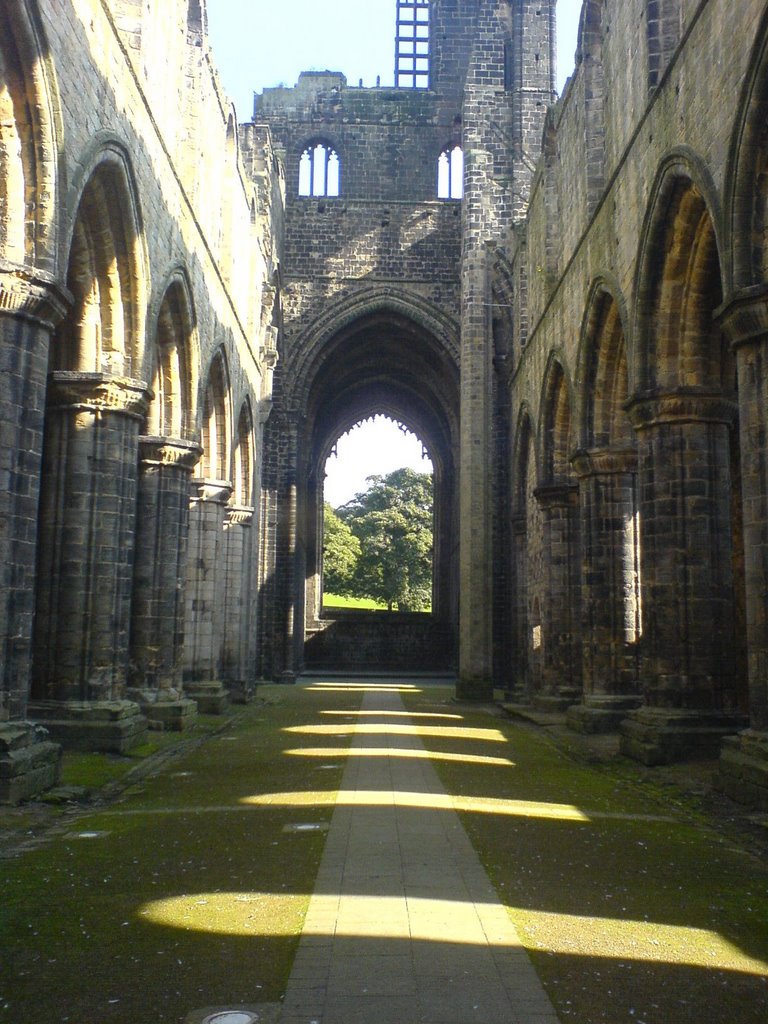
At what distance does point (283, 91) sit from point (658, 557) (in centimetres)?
2495

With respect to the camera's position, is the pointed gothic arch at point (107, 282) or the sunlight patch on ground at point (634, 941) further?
the pointed gothic arch at point (107, 282)

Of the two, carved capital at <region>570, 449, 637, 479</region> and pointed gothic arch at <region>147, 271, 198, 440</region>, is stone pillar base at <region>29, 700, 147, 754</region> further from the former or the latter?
carved capital at <region>570, 449, 637, 479</region>

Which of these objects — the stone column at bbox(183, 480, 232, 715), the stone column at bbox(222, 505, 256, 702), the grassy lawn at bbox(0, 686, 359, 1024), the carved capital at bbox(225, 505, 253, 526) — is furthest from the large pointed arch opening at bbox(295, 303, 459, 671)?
the grassy lawn at bbox(0, 686, 359, 1024)

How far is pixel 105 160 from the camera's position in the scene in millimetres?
10438

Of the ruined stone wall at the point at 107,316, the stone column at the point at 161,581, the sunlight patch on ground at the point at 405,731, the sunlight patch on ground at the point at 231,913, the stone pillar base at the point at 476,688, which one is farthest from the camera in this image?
the stone pillar base at the point at 476,688

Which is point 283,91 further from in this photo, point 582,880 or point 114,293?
point 582,880

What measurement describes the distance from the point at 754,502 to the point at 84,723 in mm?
6763

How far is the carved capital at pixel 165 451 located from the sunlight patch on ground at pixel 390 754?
14.9 feet

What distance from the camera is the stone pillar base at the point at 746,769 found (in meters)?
8.03

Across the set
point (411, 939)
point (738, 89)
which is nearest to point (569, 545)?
point (738, 89)

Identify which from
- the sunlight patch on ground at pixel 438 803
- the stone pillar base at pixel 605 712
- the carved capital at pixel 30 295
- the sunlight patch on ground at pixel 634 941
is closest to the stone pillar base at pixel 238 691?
the stone pillar base at pixel 605 712

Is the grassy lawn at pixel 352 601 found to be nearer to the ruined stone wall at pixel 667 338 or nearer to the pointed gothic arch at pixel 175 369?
the pointed gothic arch at pixel 175 369

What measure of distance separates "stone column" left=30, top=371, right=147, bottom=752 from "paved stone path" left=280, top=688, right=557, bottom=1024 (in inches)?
166

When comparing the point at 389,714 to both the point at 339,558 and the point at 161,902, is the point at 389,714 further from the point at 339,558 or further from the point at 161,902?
the point at 339,558
